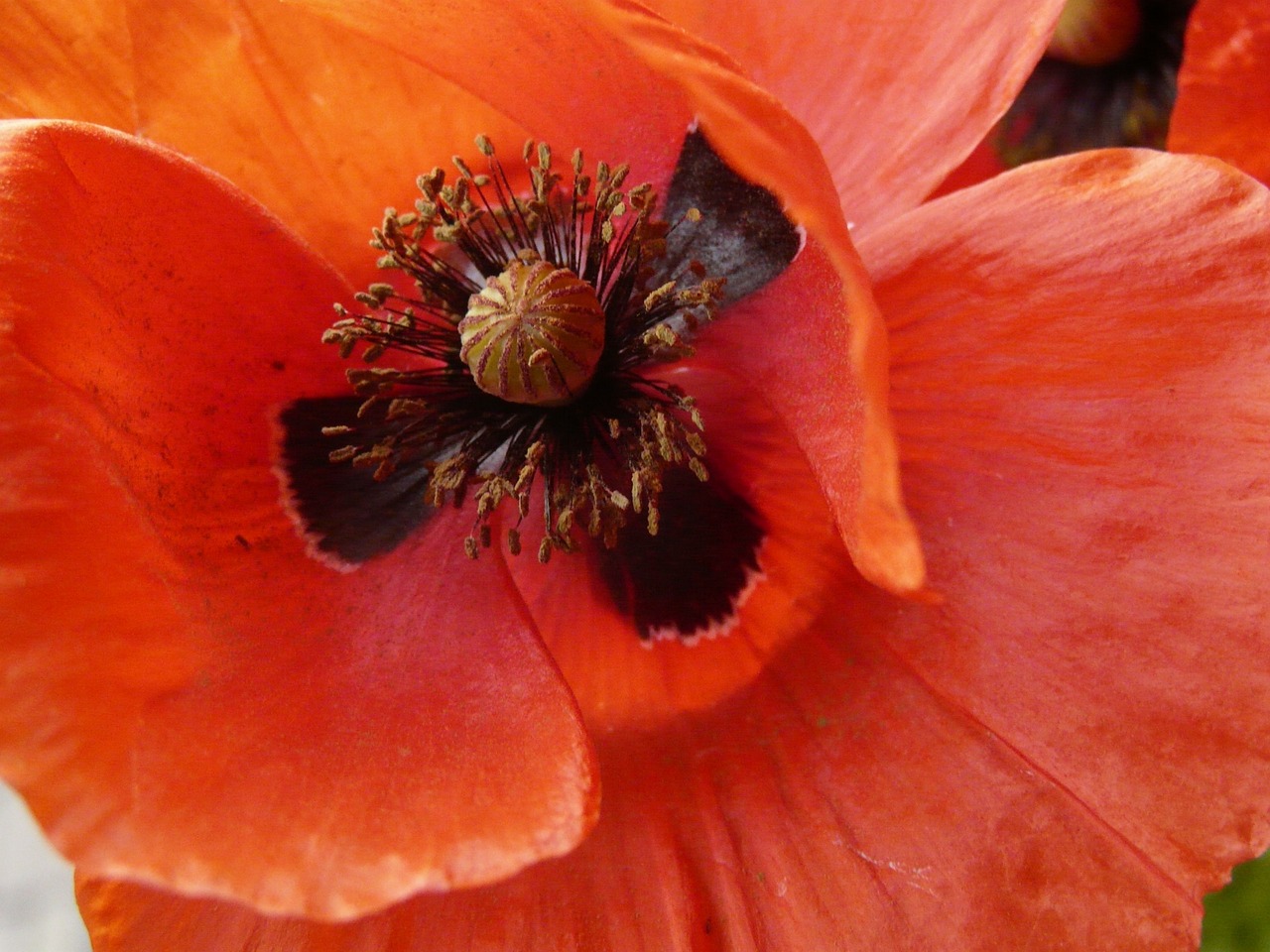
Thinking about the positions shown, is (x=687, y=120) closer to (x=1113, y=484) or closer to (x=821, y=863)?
(x=1113, y=484)

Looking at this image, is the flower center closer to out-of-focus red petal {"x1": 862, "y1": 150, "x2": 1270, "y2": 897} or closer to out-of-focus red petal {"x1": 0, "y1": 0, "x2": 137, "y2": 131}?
out-of-focus red petal {"x1": 862, "y1": 150, "x2": 1270, "y2": 897}

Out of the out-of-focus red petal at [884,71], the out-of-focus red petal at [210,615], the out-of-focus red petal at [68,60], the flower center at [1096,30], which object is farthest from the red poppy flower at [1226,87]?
the out-of-focus red petal at [68,60]

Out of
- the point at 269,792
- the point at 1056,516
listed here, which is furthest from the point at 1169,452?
the point at 269,792

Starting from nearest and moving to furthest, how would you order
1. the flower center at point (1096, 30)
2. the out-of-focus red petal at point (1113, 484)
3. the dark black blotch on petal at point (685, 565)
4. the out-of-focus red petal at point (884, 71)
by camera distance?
the out-of-focus red petal at point (1113, 484) < the out-of-focus red petal at point (884, 71) < the dark black blotch on petal at point (685, 565) < the flower center at point (1096, 30)

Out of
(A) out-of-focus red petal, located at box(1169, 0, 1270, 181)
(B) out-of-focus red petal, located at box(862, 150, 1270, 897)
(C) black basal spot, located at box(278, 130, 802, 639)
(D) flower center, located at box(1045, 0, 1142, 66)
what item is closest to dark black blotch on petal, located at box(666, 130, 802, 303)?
(C) black basal spot, located at box(278, 130, 802, 639)

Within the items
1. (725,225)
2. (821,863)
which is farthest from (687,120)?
(821,863)

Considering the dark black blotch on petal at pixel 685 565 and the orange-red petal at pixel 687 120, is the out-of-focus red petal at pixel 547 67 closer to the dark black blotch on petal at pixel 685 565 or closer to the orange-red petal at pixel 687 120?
the orange-red petal at pixel 687 120

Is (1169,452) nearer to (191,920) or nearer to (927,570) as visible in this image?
(927,570)
